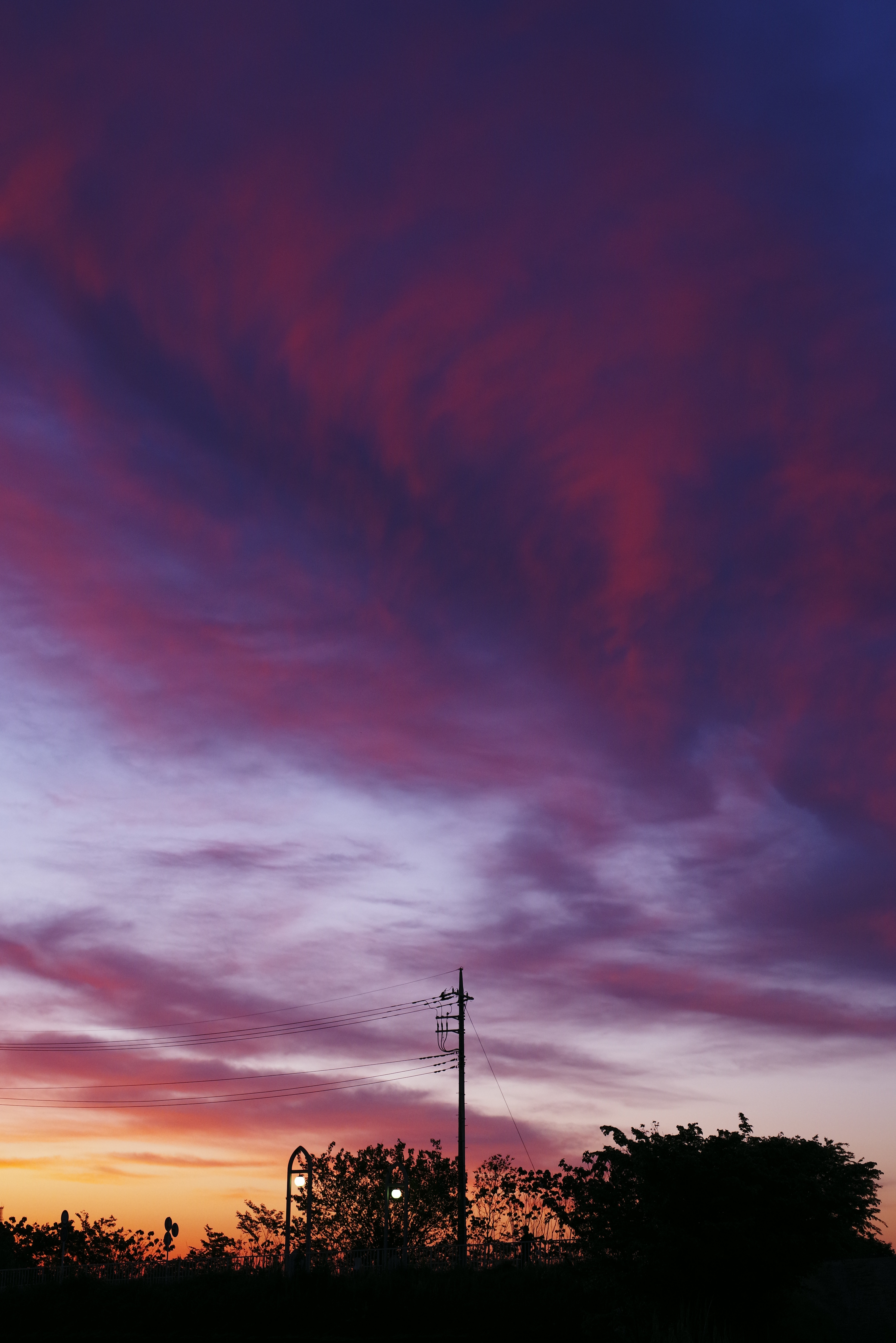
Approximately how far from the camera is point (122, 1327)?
124ft

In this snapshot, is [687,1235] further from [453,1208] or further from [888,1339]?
[453,1208]

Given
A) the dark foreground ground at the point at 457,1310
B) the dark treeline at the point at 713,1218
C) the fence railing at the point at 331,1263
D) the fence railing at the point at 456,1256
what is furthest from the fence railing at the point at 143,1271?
the dark treeline at the point at 713,1218

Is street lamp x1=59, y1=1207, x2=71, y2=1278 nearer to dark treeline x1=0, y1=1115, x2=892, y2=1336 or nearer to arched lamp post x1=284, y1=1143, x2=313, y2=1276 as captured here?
arched lamp post x1=284, y1=1143, x2=313, y2=1276

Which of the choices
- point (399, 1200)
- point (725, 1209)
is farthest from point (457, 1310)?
point (725, 1209)

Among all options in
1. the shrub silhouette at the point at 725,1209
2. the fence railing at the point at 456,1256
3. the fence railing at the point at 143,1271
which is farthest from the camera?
the fence railing at the point at 143,1271

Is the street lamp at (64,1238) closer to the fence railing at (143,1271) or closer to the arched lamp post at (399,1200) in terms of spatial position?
the fence railing at (143,1271)

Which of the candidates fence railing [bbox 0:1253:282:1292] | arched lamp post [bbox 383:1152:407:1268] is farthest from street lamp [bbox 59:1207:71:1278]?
arched lamp post [bbox 383:1152:407:1268]

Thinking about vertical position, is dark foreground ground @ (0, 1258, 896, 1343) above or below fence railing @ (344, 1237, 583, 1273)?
below

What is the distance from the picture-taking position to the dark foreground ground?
80.1 feet

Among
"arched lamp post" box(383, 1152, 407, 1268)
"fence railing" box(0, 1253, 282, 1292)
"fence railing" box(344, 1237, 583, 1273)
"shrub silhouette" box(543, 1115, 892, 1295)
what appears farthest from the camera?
"fence railing" box(0, 1253, 282, 1292)

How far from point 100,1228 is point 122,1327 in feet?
A: 278

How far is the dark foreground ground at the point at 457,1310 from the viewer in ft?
80.1

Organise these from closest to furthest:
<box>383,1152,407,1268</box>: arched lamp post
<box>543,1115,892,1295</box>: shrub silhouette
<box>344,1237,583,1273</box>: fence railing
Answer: <box>543,1115,892,1295</box>: shrub silhouette
<box>344,1237,583,1273</box>: fence railing
<box>383,1152,407,1268</box>: arched lamp post

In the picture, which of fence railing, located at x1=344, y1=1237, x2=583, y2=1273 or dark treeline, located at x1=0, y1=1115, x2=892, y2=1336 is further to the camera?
fence railing, located at x1=344, y1=1237, x2=583, y2=1273
